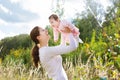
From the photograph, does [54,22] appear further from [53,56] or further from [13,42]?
[13,42]

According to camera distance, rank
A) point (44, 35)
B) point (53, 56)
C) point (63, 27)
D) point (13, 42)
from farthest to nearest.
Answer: point (13, 42), point (44, 35), point (53, 56), point (63, 27)

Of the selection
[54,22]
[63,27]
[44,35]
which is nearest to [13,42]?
[44,35]

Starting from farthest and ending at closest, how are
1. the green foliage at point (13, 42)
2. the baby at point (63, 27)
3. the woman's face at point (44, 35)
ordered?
the green foliage at point (13, 42), the woman's face at point (44, 35), the baby at point (63, 27)

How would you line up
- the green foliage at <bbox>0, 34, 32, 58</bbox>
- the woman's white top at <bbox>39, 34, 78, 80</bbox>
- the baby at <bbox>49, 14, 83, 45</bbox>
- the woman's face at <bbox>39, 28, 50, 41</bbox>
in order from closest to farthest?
the baby at <bbox>49, 14, 83, 45</bbox>, the woman's white top at <bbox>39, 34, 78, 80</bbox>, the woman's face at <bbox>39, 28, 50, 41</bbox>, the green foliage at <bbox>0, 34, 32, 58</bbox>

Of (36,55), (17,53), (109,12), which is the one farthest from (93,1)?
(36,55)

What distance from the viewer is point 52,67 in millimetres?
4805

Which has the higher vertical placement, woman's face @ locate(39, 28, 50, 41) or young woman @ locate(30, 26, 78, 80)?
woman's face @ locate(39, 28, 50, 41)

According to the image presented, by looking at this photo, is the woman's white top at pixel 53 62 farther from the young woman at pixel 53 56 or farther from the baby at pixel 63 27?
the baby at pixel 63 27

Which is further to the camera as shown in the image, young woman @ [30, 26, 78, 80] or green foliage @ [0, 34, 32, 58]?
green foliage @ [0, 34, 32, 58]

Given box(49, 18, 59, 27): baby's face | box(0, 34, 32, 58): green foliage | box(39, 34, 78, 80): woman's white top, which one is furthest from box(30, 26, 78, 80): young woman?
box(0, 34, 32, 58): green foliage

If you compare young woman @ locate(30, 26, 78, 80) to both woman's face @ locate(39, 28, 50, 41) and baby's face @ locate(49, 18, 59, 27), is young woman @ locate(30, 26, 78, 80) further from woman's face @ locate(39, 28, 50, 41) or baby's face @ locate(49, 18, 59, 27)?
baby's face @ locate(49, 18, 59, 27)

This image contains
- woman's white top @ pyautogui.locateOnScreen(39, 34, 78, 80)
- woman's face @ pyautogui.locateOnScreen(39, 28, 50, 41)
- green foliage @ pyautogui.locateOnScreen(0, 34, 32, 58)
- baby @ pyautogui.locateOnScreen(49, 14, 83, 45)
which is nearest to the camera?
baby @ pyautogui.locateOnScreen(49, 14, 83, 45)

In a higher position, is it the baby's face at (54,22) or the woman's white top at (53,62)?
the baby's face at (54,22)

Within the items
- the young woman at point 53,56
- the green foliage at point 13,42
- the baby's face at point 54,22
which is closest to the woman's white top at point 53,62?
the young woman at point 53,56
